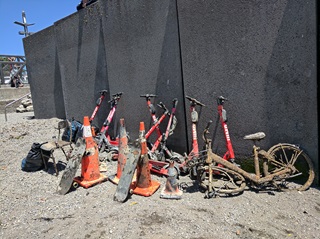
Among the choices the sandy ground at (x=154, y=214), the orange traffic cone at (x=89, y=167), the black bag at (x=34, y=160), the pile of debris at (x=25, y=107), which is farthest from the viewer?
the pile of debris at (x=25, y=107)

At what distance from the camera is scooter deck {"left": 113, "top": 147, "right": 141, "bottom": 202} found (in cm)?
327

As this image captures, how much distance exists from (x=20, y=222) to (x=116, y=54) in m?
4.03

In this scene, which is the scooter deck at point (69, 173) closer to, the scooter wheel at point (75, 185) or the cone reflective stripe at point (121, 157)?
the scooter wheel at point (75, 185)

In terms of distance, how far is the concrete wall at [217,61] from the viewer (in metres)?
3.36

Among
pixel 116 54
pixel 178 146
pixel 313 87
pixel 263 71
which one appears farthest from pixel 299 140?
pixel 116 54

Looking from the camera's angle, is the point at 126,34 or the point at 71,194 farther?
the point at 126,34

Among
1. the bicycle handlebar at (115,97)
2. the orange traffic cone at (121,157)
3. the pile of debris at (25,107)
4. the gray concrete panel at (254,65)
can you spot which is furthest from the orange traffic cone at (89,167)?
the pile of debris at (25,107)

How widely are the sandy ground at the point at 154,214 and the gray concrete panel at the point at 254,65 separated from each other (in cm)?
98

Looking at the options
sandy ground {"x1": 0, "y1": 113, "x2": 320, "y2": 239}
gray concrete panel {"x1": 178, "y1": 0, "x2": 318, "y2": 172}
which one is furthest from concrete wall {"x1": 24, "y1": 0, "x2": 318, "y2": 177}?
sandy ground {"x1": 0, "y1": 113, "x2": 320, "y2": 239}

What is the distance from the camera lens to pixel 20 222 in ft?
9.62

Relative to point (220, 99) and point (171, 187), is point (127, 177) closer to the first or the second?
point (171, 187)

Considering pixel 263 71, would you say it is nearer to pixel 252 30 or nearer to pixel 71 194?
pixel 252 30

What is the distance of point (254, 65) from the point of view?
144 inches

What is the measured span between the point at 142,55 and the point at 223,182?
3084 mm
